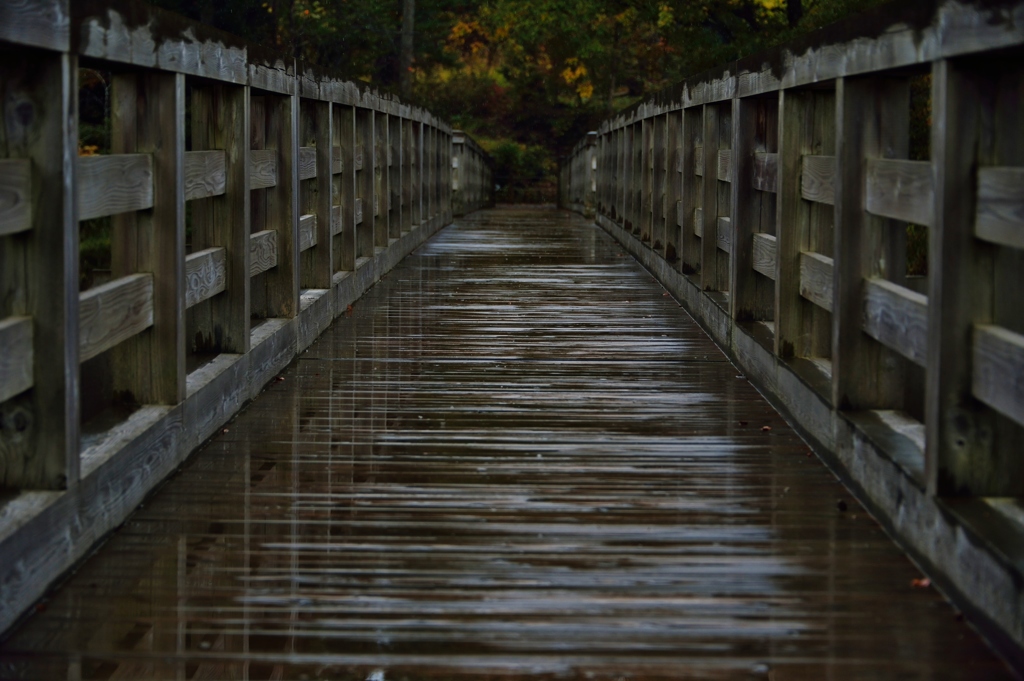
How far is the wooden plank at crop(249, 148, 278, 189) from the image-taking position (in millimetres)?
5957

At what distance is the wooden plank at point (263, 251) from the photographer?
5863 mm

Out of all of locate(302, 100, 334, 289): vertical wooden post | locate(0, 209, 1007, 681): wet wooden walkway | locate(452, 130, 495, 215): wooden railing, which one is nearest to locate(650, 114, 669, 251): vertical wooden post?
locate(302, 100, 334, 289): vertical wooden post

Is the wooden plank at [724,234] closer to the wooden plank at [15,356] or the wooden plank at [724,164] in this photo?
the wooden plank at [724,164]

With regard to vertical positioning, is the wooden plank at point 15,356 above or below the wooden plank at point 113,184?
below

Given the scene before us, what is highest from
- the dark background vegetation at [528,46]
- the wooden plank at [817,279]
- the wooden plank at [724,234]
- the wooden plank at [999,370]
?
the dark background vegetation at [528,46]

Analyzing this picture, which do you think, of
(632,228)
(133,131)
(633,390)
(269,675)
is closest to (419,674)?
(269,675)

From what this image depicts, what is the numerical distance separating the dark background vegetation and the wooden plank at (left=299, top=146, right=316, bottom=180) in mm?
9868

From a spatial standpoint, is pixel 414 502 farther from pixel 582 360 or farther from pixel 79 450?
pixel 582 360

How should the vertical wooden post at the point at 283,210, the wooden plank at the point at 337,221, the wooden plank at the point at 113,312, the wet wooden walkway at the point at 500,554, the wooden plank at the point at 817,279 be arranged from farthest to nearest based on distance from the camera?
the wooden plank at the point at 337,221 → the vertical wooden post at the point at 283,210 → the wooden plank at the point at 817,279 → the wooden plank at the point at 113,312 → the wet wooden walkway at the point at 500,554

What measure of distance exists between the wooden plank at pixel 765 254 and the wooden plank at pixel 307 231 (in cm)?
220

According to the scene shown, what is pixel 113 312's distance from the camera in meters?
3.86

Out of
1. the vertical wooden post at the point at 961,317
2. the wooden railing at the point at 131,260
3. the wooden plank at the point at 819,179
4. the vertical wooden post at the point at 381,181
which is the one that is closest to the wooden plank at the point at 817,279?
the wooden plank at the point at 819,179

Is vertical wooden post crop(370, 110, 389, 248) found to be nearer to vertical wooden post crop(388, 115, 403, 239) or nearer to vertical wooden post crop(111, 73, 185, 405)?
vertical wooden post crop(388, 115, 403, 239)

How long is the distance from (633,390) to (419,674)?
3182 millimetres
